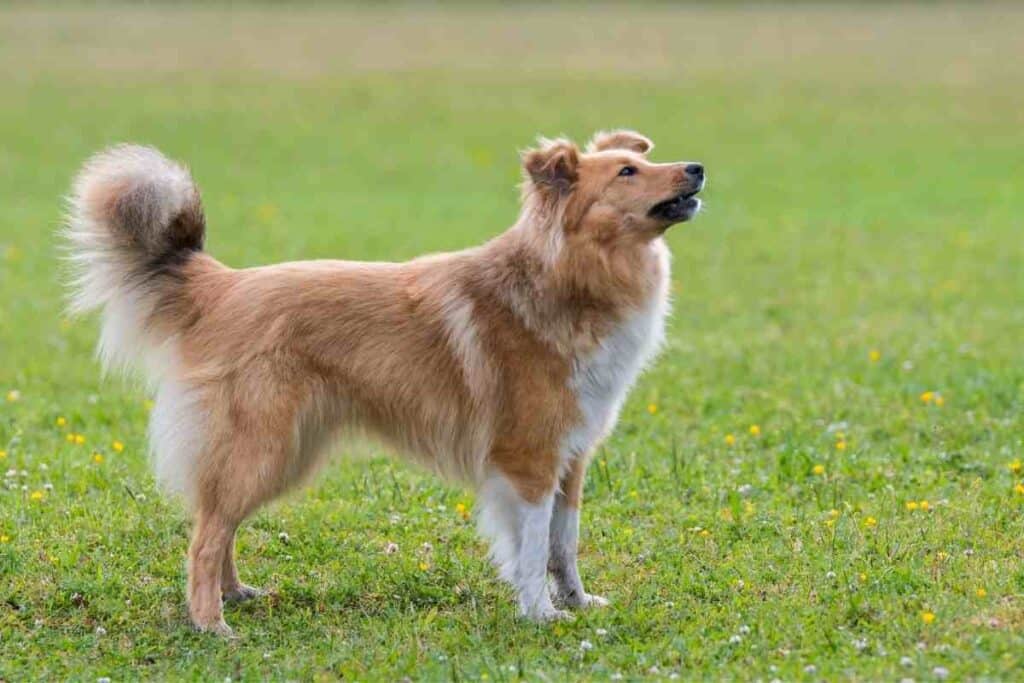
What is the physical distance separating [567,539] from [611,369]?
86 cm

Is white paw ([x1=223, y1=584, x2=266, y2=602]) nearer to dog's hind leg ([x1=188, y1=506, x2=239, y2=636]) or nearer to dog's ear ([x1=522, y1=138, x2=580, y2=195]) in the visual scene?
dog's hind leg ([x1=188, y1=506, x2=239, y2=636])

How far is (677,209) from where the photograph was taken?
21.4ft

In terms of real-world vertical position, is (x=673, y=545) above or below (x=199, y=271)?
below

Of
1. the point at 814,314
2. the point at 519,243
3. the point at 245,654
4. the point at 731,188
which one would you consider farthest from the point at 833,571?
the point at 731,188

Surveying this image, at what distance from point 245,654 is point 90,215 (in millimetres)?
2080

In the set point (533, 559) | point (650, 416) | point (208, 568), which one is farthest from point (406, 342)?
point (650, 416)

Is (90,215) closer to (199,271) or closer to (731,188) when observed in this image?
(199,271)

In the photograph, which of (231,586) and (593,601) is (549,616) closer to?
(593,601)

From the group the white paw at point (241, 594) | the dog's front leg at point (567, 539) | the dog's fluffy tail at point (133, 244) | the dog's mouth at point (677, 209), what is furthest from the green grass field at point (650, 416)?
the dog's mouth at point (677, 209)

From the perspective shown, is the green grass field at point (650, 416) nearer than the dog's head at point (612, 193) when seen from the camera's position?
Yes

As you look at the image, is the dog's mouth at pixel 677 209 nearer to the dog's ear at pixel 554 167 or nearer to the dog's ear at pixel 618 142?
the dog's ear at pixel 554 167

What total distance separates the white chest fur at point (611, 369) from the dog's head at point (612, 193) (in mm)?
249

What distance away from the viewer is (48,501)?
25.6ft

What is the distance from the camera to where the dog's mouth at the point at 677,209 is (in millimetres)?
6512
